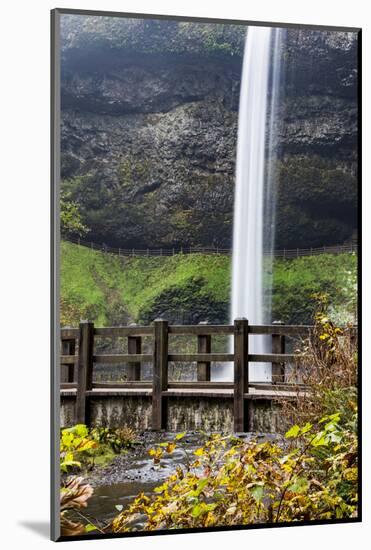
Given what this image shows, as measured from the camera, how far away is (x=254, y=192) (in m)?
6.50

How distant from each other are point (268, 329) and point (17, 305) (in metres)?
1.54

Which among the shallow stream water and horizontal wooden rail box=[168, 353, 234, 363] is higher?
horizontal wooden rail box=[168, 353, 234, 363]

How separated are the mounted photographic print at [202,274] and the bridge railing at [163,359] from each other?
1 centimetres

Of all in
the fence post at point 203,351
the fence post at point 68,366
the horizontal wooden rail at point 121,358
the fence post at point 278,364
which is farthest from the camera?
the fence post at point 278,364

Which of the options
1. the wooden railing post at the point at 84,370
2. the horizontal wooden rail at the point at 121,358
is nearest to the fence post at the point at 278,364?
the horizontal wooden rail at the point at 121,358

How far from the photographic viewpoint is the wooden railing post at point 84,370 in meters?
6.18

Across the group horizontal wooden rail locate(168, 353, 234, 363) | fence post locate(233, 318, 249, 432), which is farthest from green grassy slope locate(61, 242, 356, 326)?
fence post locate(233, 318, 249, 432)

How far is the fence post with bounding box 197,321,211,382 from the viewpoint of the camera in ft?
21.1

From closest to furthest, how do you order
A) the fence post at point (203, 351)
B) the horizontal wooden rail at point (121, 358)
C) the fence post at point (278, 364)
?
the horizontal wooden rail at point (121, 358) → the fence post at point (203, 351) → the fence post at point (278, 364)

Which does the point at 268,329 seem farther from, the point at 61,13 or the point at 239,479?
the point at 61,13

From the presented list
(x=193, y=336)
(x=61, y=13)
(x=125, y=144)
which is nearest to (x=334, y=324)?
(x=193, y=336)

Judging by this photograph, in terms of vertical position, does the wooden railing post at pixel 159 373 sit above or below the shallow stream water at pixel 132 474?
above

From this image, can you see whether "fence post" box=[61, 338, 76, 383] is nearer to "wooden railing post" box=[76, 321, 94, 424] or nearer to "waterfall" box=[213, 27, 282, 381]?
"wooden railing post" box=[76, 321, 94, 424]

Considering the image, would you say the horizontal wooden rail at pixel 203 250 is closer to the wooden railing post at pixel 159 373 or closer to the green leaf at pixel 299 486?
the wooden railing post at pixel 159 373
